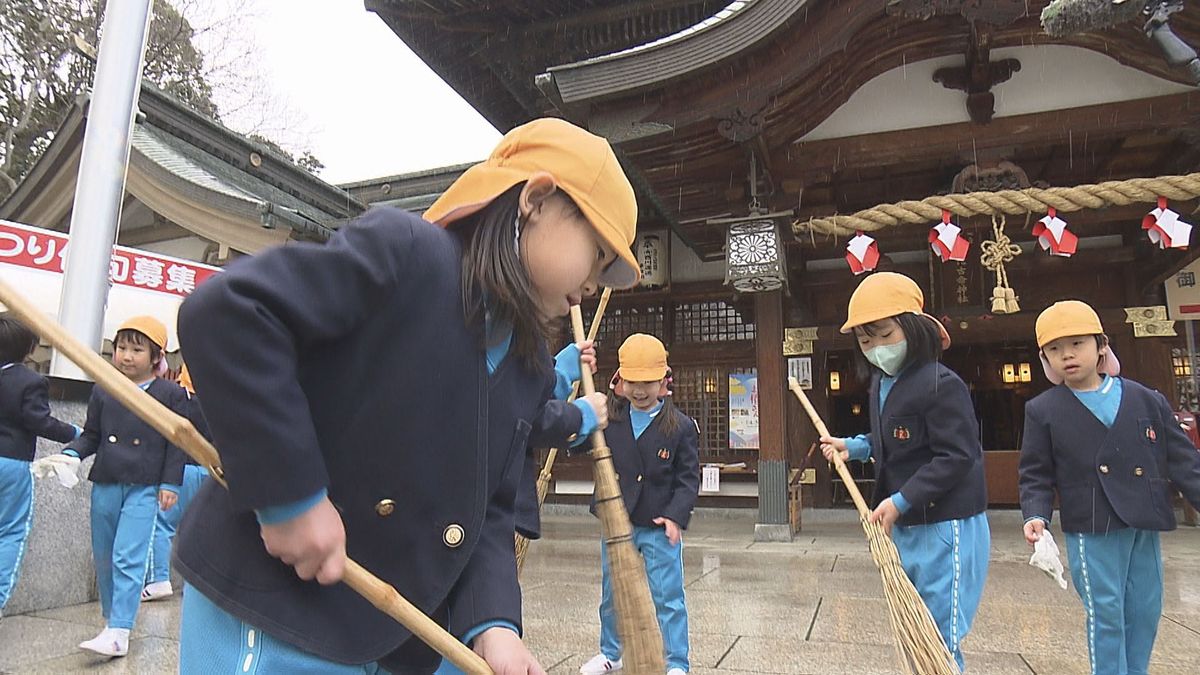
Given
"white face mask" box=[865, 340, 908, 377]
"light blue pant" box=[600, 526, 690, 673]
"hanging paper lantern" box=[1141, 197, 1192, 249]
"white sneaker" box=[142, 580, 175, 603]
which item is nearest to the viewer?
"white face mask" box=[865, 340, 908, 377]

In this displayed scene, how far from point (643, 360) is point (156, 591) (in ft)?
13.5

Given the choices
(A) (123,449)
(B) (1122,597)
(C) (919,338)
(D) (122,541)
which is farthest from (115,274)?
(B) (1122,597)

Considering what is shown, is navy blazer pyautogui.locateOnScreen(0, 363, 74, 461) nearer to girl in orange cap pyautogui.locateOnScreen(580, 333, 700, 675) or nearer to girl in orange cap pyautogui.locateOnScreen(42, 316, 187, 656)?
girl in orange cap pyautogui.locateOnScreen(42, 316, 187, 656)

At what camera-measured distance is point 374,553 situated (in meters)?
1.22

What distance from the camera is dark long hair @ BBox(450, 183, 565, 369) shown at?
1271mm

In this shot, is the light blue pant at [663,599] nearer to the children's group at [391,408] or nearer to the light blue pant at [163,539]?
the children's group at [391,408]

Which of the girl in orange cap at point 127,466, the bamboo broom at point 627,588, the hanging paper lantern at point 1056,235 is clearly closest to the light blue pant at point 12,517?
the girl in orange cap at point 127,466

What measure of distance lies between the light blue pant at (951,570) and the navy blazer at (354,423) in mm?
2269

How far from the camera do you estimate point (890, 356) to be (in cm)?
321

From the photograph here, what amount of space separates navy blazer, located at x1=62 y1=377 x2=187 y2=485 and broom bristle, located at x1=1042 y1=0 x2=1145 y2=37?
5149 millimetres

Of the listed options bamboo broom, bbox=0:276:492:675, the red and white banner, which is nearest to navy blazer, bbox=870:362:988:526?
bamboo broom, bbox=0:276:492:675

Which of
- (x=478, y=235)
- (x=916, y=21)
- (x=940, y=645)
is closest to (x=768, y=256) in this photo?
(x=916, y=21)

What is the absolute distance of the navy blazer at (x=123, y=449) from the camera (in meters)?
4.41

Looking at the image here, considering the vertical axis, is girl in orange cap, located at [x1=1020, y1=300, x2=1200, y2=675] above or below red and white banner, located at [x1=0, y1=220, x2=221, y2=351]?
below
